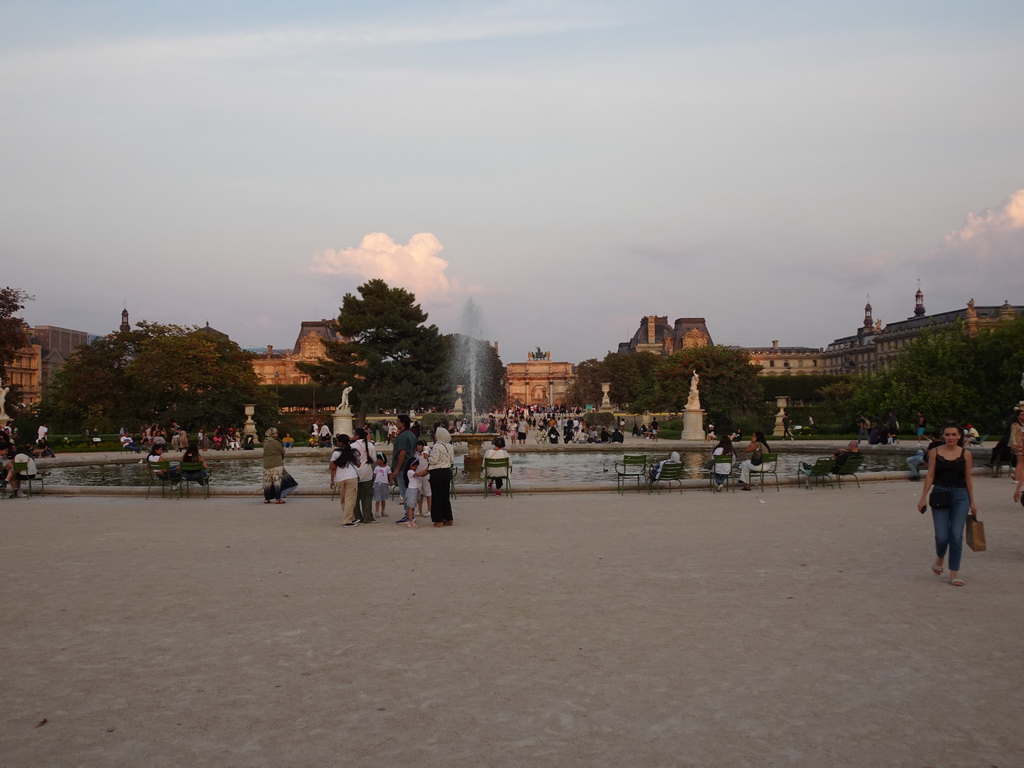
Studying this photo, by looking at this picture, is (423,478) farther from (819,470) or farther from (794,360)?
(794,360)

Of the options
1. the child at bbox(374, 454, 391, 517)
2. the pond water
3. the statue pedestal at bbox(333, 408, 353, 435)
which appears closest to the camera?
the child at bbox(374, 454, 391, 517)

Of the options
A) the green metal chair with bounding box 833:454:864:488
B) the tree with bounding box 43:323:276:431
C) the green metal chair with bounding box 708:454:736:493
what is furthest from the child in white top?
the tree with bounding box 43:323:276:431

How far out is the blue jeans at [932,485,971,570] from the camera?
8.17 m

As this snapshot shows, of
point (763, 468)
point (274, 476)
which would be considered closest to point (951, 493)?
point (763, 468)

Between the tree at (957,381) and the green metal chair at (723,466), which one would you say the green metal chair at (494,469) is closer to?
the green metal chair at (723,466)

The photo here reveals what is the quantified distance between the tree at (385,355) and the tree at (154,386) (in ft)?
41.8

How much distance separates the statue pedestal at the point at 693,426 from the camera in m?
41.1

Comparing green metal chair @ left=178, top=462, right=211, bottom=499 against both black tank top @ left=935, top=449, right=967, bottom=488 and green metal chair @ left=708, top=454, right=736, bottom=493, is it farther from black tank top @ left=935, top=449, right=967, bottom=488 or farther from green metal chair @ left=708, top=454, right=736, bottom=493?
black tank top @ left=935, top=449, right=967, bottom=488

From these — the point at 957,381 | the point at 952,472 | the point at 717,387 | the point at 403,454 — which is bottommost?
the point at 952,472

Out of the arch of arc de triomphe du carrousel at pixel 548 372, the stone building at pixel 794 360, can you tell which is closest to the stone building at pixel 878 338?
the stone building at pixel 794 360

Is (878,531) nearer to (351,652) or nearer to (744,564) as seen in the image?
(744,564)

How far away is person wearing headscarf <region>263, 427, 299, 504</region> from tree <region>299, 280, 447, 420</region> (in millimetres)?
40228

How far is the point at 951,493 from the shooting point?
8.22m

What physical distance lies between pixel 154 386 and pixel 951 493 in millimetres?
38816
